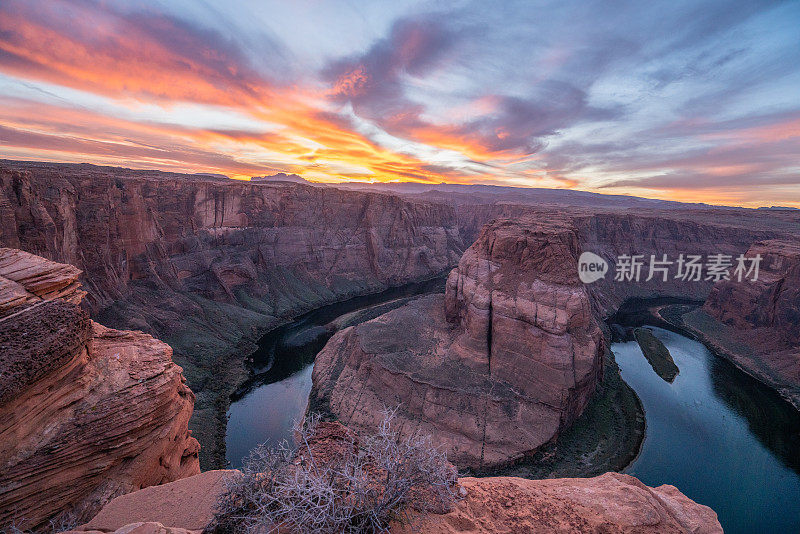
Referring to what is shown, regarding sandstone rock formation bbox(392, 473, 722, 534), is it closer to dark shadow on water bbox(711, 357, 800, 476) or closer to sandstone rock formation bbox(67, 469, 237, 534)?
sandstone rock formation bbox(67, 469, 237, 534)

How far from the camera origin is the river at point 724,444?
2112 cm

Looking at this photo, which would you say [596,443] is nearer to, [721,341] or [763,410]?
[763,410]

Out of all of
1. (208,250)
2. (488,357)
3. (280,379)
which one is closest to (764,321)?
(488,357)

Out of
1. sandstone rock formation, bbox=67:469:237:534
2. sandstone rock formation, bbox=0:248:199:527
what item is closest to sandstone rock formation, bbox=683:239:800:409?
sandstone rock formation, bbox=67:469:237:534

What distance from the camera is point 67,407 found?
9016 mm

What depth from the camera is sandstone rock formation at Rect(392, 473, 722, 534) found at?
23.2 ft

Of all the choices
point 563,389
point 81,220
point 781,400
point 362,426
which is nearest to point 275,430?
point 362,426

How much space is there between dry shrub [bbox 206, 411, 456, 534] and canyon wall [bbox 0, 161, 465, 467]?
22336 mm

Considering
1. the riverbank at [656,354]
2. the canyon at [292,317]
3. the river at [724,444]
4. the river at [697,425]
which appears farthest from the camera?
the riverbank at [656,354]

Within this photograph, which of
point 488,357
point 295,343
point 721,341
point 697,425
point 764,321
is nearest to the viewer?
point 488,357

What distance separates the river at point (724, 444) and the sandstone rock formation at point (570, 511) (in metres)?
19.3

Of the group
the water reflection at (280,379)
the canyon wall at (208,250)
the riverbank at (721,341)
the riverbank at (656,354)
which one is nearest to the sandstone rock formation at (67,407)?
the water reflection at (280,379)

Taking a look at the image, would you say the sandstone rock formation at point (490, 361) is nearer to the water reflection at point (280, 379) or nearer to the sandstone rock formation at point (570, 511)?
the water reflection at point (280, 379)

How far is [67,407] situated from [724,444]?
42.6m
